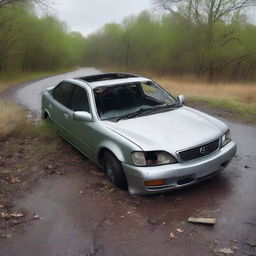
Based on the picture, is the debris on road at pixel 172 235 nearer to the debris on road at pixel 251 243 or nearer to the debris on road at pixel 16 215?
the debris on road at pixel 251 243

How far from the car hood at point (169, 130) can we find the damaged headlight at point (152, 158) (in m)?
0.07

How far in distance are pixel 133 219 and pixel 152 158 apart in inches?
31.9

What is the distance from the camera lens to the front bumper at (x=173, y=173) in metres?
3.63

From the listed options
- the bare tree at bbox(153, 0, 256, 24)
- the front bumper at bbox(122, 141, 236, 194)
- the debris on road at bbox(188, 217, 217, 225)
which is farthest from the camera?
the bare tree at bbox(153, 0, 256, 24)

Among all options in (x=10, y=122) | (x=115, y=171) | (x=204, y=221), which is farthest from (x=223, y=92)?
(x=204, y=221)

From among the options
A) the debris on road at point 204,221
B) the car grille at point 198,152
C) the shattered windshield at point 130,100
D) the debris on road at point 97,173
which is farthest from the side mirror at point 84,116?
the debris on road at point 204,221

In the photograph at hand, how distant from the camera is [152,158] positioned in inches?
148

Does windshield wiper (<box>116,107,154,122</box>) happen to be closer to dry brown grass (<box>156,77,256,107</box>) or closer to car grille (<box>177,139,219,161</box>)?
car grille (<box>177,139,219,161</box>)

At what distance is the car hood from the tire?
392 millimetres

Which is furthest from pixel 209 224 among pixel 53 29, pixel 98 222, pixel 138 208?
pixel 53 29

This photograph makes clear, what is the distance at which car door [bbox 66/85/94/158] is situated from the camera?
4797mm

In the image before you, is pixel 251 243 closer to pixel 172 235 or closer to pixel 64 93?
pixel 172 235

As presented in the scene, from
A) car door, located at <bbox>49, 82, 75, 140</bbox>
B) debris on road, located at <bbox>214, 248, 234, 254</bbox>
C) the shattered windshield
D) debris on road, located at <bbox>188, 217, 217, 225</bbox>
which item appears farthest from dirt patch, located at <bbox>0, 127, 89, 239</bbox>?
debris on road, located at <bbox>214, 248, 234, 254</bbox>

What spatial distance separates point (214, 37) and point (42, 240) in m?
29.1
